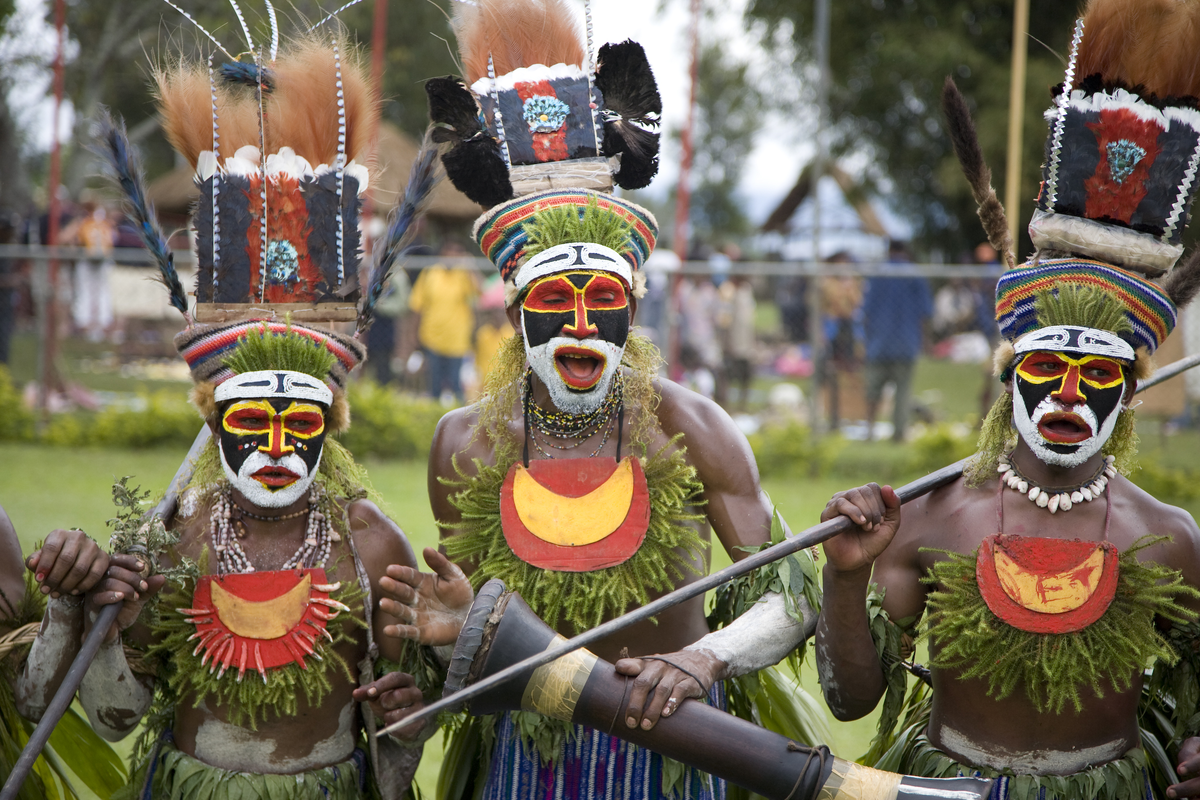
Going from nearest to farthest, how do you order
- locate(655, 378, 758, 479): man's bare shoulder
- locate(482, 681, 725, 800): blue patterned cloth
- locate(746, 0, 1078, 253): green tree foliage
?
1. locate(482, 681, 725, 800): blue patterned cloth
2. locate(655, 378, 758, 479): man's bare shoulder
3. locate(746, 0, 1078, 253): green tree foliage

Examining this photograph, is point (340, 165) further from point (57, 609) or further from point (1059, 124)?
point (1059, 124)

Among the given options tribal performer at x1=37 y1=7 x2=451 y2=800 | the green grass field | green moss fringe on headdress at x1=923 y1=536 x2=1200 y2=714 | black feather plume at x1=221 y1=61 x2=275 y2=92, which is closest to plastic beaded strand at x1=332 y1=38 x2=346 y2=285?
tribal performer at x1=37 y1=7 x2=451 y2=800

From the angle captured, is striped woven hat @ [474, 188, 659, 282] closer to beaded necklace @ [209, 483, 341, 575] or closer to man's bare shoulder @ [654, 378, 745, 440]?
man's bare shoulder @ [654, 378, 745, 440]

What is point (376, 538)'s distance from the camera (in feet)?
10.6

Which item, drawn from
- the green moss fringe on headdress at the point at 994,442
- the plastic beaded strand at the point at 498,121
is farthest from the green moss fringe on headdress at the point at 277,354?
the green moss fringe on headdress at the point at 994,442

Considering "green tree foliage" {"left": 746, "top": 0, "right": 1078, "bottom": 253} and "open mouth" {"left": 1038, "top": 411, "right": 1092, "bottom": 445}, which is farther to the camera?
"green tree foliage" {"left": 746, "top": 0, "right": 1078, "bottom": 253}

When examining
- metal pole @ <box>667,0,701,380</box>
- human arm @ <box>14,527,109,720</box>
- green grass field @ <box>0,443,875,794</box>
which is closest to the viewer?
human arm @ <box>14,527,109,720</box>

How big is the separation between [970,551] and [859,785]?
0.70m

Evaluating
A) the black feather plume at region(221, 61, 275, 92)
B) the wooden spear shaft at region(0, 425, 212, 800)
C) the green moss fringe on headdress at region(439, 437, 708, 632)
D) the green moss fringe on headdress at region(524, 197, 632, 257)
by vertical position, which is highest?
the black feather plume at region(221, 61, 275, 92)

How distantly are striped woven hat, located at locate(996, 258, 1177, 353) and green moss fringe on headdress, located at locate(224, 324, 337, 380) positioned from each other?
6.24 feet

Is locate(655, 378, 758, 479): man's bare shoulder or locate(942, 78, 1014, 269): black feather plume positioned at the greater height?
locate(942, 78, 1014, 269): black feather plume

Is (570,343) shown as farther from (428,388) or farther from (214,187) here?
(428,388)

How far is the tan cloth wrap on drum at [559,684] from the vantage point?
8.91ft

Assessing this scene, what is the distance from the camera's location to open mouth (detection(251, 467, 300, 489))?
3.06m
